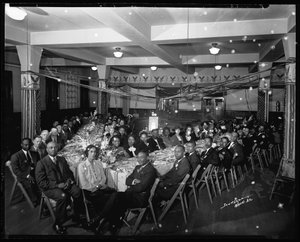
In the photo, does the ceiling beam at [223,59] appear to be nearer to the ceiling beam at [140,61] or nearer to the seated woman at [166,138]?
the ceiling beam at [140,61]

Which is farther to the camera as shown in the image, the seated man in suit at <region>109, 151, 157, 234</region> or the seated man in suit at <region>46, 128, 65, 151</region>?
the seated man in suit at <region>46, 128, 65, 151</region>

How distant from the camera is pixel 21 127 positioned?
4922 mm

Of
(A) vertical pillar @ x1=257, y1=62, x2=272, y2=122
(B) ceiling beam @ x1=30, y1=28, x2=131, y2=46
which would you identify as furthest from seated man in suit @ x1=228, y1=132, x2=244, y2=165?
(B) ceiling beam @ x1=30, y1=28, x2=131, y2=46

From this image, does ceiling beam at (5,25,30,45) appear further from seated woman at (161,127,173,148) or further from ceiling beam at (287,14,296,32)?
ceiling beam at (287,14,296,32)

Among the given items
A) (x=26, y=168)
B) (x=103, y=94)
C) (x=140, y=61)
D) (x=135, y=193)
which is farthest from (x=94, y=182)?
(x=103, y=94)

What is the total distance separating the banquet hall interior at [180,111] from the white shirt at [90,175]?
146 mm

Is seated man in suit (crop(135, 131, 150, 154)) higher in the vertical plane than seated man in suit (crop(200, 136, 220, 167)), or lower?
higher

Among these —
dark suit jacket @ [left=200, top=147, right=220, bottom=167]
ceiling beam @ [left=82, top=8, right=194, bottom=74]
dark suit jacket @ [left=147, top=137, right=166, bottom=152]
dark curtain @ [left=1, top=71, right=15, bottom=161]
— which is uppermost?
ceiling beam @ [left=82, top=8, right=194, bottom=74]

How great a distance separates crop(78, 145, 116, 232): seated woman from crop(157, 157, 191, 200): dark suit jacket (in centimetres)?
72

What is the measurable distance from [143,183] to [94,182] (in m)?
0.72

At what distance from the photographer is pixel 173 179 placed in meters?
3.61

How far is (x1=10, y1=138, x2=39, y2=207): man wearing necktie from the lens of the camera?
3.46 metres

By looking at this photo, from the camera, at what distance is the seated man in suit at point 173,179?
3477mm

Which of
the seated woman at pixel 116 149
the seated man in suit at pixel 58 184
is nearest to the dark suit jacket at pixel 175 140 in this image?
the seated woman at pixel 116 149
